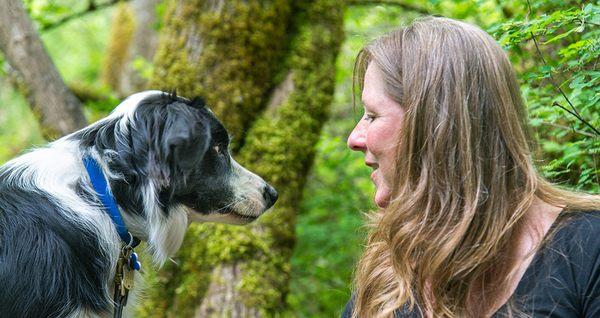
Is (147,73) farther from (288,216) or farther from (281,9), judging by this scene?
(288,216)

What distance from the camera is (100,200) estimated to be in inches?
115

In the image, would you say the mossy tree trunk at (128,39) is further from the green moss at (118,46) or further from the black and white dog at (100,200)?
the black and white dog at (100,200)

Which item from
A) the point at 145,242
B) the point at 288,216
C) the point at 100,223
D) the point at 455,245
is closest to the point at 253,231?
the point at 288,216

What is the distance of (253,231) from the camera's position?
455 cm

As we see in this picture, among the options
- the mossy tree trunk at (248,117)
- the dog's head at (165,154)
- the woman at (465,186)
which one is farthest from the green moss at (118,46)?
the woman at (465,186)

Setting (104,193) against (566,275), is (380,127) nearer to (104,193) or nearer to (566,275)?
(566,275)

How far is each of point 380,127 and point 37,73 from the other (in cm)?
289

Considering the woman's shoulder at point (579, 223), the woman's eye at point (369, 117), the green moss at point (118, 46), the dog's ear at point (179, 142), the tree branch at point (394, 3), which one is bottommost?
the green moss at point (118, 46)

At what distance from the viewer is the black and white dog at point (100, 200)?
2.74 m

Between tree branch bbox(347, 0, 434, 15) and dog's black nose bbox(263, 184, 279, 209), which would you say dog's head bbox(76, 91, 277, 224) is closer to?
dog's black nose bbox(263, 184, 279, 209)

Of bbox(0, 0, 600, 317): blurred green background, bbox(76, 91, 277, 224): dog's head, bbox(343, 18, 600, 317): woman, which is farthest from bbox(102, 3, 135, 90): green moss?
bbox(343, 18, 600, 317): woman

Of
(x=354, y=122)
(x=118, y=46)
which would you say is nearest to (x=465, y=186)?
(x=354, y=122)

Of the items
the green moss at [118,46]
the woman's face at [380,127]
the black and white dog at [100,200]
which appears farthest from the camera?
the green moss at [118,46]

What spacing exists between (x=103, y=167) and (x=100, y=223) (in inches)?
9.4
